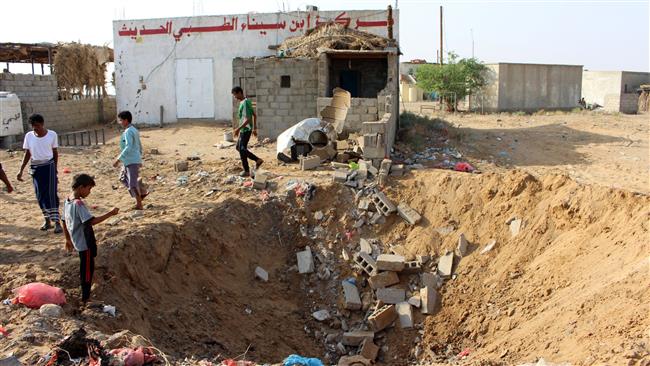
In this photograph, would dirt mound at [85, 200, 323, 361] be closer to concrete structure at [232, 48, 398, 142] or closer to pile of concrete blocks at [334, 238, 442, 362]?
pile of concrete blocks at [334, 238, 442, 362]

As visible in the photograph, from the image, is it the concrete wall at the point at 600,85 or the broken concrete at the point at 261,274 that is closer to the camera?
the broken concrete at the point at 261,274

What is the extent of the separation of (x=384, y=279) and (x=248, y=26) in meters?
14.5

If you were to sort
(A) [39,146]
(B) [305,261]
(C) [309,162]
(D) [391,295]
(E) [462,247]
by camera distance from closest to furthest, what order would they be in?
(A) [39,146], (D) [391,295], (E) [462,247], (B) [305,261], (C) [309,162]

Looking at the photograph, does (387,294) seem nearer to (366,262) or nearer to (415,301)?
(415,301)

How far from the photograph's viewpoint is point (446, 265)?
7.70 meters

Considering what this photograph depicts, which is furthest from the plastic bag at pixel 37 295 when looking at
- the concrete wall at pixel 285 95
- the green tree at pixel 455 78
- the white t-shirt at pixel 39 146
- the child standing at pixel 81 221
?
the green tree at pixel 455 78

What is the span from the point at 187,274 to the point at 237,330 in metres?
0.94

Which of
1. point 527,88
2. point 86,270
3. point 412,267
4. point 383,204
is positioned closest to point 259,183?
point 383,204

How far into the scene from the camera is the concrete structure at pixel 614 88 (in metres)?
30.8

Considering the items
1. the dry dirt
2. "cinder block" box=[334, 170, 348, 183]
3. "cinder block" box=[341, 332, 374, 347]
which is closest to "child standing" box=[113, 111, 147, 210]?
the dry dirt

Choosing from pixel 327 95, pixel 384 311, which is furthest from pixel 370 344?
pixel 327 95

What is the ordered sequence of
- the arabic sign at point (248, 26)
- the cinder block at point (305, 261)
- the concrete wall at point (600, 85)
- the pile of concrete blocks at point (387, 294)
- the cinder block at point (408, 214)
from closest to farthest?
the pile of concrete blocks at point (387, 294)
the cinder block at point (305, 261)
the cinder block at point (408, 214)
the arabic sign at point (248, 26)
the concrete wall at point (600, 85)

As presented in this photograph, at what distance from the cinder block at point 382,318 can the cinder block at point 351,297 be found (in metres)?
0.36

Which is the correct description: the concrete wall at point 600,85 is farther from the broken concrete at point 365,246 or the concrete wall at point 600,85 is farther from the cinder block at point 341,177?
the broken concrete at point 365,246
